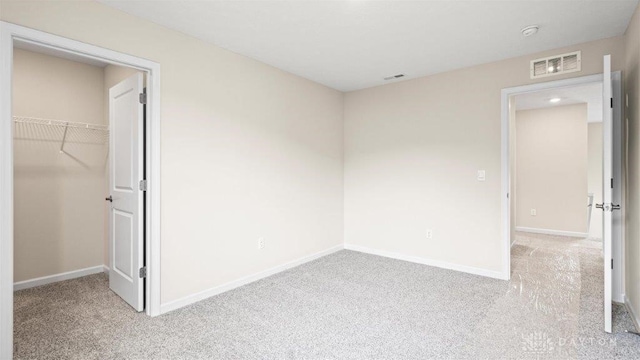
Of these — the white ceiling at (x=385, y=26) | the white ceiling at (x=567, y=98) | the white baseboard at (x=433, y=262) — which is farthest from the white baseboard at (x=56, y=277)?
the white ceiling at (x=567, y=98)

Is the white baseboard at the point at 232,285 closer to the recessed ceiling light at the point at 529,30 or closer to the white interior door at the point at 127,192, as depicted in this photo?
the white interior door at the point at 127,192

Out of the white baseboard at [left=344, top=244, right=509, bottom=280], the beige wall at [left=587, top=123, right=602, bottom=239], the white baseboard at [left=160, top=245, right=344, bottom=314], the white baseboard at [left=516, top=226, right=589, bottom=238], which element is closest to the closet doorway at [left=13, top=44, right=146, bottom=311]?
the white baseboard at [left=160, top=245, right=344, bottom=314]

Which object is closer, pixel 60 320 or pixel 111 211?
pixel 60 320

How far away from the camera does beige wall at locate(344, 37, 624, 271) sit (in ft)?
11.6

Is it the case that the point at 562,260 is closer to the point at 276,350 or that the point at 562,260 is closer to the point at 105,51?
the point at 276,350

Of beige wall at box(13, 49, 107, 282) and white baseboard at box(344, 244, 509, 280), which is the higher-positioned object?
beige wall at box(13, 49, 107, 282)

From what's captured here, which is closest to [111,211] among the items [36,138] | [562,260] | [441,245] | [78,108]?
[36,138]

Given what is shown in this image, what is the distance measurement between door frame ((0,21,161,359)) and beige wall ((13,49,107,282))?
62.3 inches

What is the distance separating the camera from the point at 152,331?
7.68 feet

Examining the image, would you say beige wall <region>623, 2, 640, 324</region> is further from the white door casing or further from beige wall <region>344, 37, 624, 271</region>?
beige wall <region>344, 37, 624, 271</region>

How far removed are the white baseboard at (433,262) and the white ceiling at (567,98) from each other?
268 cm

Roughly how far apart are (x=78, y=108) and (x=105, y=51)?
1.76 meters

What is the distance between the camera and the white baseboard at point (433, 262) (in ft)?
11.6

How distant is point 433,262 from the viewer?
3.99m
